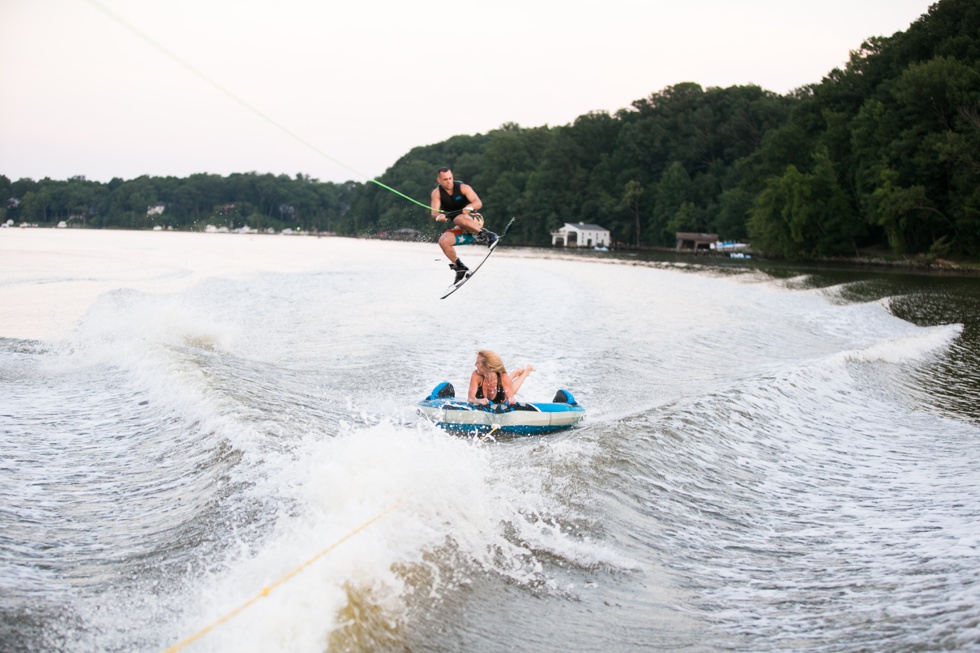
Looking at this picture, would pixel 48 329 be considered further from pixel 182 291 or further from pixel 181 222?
pixel 181 222

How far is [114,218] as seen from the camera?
143m

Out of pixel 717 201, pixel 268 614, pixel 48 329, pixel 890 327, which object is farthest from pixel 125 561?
pixel 717 201

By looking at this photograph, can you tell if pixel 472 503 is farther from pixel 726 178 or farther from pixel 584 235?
pixel 584 235

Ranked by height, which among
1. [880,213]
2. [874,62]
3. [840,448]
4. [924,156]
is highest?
[874,62]

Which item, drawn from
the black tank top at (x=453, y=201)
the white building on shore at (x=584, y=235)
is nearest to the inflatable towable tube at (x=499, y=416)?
the black tank top at (x=453, y=201)

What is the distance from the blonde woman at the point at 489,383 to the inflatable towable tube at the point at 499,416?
135 mm

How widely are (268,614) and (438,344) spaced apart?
54.9 ft

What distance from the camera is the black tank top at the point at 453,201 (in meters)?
13.1

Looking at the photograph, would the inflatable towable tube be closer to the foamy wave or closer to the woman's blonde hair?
the woman's blonde hair

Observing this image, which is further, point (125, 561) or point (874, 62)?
point (874, 62)

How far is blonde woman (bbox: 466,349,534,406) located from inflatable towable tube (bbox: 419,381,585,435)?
0.13 meters

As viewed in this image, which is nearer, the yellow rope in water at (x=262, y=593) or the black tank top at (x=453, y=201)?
the yellow rope in water at (x=262, y=593)

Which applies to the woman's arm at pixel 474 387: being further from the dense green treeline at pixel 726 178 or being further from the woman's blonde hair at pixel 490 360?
the dense green treeline at pixel 726 178

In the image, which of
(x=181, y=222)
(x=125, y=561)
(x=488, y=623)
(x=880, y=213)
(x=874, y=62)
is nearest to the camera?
(x=488, y=623)
